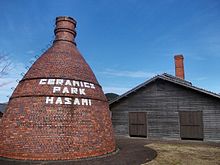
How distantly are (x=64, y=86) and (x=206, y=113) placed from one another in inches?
393

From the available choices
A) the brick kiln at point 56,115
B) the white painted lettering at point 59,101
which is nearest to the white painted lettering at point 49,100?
the brick kiln at point 56,115

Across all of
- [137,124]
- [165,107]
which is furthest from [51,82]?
[165,107]

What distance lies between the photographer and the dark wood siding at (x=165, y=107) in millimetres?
14375

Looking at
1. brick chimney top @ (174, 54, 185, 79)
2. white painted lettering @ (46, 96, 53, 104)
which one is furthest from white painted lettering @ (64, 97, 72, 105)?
brick chimney top @ (174, 54, 185, 79)

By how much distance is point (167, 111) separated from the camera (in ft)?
52.1

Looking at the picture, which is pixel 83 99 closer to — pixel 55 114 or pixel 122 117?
pixel 55 114

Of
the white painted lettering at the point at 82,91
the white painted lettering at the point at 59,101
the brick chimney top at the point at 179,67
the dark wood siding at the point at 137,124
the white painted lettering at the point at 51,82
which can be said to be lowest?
the dark wood siding at the point at 137,124

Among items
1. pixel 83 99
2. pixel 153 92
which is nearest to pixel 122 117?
pixel 153 92

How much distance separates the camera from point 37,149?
839 cm

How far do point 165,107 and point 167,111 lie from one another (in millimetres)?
326

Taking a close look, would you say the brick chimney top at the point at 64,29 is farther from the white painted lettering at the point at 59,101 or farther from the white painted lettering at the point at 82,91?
the white painted lettering at the point at 59,101

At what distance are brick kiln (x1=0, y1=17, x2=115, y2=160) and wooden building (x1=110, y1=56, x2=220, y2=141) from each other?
662cm

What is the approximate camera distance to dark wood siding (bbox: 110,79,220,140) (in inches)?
566

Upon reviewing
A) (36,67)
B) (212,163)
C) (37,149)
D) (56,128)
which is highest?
(36,67)
